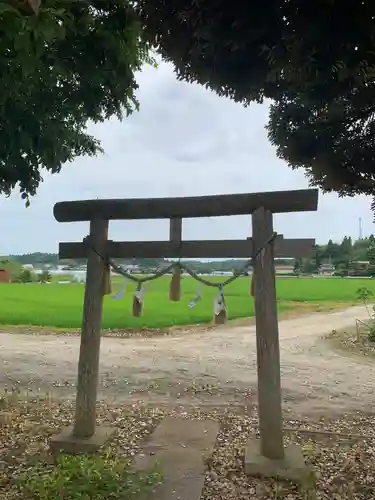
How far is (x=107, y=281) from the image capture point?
3.42 meters

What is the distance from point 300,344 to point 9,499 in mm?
7205

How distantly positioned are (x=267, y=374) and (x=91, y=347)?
4.17 ft

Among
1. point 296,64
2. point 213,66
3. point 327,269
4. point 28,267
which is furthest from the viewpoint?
point 327,269

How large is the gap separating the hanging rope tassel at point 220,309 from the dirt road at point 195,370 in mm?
1825

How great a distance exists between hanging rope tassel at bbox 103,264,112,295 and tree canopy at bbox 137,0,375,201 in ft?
4.96

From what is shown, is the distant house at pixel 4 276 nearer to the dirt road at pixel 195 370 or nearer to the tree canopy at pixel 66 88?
the dirt road at pixel 195 370

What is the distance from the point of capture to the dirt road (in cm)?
525

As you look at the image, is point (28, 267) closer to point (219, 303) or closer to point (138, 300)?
point (138, 300)

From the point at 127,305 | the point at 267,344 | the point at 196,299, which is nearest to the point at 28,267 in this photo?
the point at 127,305

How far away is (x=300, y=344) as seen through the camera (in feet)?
29.4

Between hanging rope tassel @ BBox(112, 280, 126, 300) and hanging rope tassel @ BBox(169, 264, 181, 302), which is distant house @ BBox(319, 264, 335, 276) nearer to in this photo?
hanging rope tassel @ BBox(169, 264, 181, 302)

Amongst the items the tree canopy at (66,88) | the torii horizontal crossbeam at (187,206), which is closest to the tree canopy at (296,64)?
the torii horizontal crossbeam at (187,206)

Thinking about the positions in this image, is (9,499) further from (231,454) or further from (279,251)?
(279,251)

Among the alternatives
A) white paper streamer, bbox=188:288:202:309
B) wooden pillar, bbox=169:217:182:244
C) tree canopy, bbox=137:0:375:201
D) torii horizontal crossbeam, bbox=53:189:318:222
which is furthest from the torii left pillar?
tree canopy, bbox=137:0:375:201
